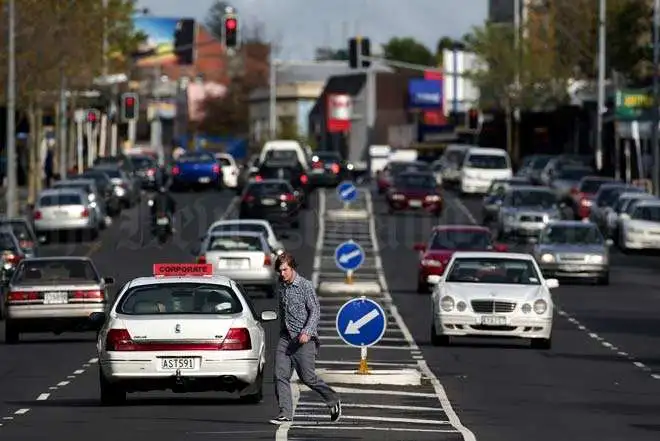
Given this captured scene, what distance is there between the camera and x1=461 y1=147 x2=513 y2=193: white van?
79.5m

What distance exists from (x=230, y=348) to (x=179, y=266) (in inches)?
62.5

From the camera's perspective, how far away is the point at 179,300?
71.4 ft

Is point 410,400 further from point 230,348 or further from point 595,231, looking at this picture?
point 595,231

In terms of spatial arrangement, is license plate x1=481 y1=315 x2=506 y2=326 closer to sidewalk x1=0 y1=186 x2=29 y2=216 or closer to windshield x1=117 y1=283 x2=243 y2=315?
windshield x1=117 y1=283 x2=243 y2=315

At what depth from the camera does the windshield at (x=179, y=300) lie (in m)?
21.2

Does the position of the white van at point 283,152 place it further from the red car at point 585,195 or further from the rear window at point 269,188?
the rear window at point 269,188

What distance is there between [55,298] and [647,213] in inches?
1013

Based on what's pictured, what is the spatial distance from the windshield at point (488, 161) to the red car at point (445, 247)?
107ft

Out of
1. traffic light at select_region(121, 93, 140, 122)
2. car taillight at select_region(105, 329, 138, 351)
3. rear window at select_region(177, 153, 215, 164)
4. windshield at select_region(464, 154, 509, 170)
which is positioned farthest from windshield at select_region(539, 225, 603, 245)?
rear window at select_region(177, 153, 215, 164)

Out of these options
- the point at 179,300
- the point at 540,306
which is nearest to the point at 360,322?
the point at 179,300

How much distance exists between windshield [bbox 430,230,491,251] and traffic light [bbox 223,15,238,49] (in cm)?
2093

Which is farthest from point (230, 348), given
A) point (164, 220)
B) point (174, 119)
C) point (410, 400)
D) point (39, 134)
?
point (174, 119)

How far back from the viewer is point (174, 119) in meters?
191

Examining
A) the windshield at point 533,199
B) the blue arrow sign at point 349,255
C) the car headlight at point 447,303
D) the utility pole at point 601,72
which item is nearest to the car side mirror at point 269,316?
the car headlight at point 447,303
